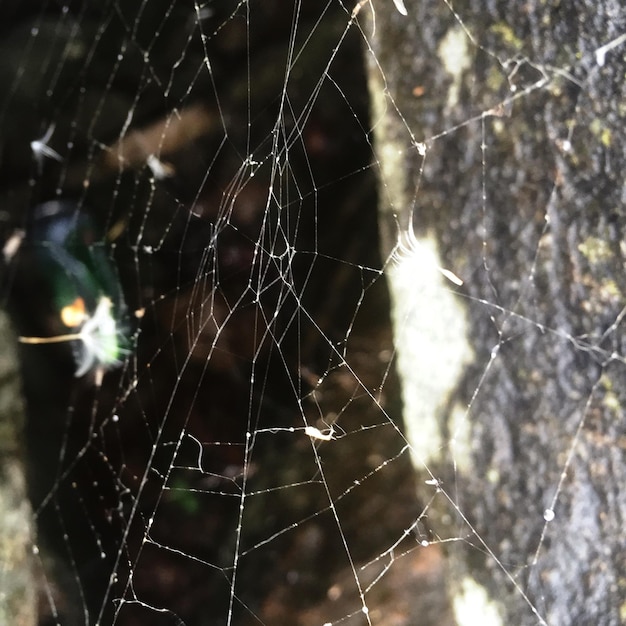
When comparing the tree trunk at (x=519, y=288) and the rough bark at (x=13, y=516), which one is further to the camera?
the rough bark at (x=13, y=516)

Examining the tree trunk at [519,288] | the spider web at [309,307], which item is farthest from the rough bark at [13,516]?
the tree trunk at [519,288]

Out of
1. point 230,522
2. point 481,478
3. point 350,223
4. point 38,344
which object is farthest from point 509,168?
point 38,344

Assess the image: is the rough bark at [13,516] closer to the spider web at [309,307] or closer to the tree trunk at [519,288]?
the spider web at [309,307]

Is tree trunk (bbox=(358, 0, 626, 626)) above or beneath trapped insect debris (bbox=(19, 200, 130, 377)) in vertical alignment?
above

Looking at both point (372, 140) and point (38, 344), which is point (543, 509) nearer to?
point (372, 140)

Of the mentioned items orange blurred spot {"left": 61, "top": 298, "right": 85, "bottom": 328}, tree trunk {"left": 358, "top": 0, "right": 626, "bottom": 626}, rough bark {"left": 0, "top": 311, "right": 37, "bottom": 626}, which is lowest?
rough bark {"left": 0, "top": 311, "right": 37, "bottom": 626}

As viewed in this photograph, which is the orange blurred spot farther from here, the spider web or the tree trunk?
the tree trunk

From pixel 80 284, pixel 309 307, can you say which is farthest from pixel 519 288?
pixel 80 284

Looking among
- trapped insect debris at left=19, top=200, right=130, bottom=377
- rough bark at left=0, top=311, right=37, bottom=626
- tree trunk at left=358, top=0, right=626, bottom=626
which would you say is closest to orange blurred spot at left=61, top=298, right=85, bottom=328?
trapped insect debris at left=19, top=200, right=130, bottom=377
